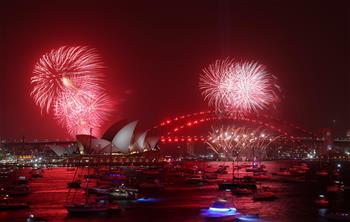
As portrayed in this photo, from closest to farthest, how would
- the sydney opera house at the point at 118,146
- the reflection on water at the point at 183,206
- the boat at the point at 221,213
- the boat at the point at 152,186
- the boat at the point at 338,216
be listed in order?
1. the boat at the point at 338,216
2. the boat at the point at 221,213
3. the reflection on water at the point at 183,206
4. the boat at the point at 152,186
5. the sydney opera house at the point at 118,146

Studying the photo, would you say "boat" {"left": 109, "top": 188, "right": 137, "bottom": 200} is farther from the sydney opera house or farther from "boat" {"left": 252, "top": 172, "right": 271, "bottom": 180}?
the sydney opera house

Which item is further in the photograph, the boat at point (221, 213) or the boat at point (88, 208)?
the boat at point (88, 208)

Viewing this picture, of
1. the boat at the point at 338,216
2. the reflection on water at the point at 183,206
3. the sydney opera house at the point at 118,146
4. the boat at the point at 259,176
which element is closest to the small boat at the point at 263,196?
the reflection on water at the point at 183,206

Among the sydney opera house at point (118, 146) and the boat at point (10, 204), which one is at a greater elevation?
the sydney opera house at point (118, 146)

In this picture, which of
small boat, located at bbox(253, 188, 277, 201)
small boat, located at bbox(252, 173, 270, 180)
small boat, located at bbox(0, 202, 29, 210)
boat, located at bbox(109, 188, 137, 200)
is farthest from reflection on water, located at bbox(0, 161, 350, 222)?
small boat, located at bbox(252, 173, 270, 180)

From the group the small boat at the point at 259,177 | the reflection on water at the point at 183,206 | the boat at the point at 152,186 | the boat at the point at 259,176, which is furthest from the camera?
the boat at the point at 259,176

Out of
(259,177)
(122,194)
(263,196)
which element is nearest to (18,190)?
(122,194)

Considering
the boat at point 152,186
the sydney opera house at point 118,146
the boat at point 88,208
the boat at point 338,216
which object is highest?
the sydney opera house at point 118,146

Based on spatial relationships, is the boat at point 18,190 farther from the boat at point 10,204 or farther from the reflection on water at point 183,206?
the boat at point 10,204

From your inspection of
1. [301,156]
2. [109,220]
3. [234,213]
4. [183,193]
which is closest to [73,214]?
[109,220]
